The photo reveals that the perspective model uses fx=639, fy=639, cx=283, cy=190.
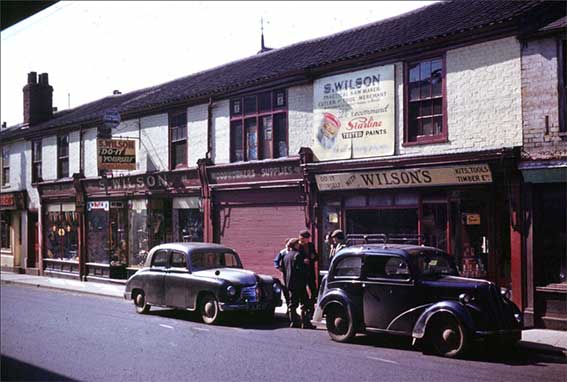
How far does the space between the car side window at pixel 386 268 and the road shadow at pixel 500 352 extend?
118cm

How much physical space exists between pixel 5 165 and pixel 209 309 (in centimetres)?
2359

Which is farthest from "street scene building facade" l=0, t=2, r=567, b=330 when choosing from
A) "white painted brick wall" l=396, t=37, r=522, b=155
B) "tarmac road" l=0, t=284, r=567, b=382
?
"tarmac road" l=0, t=284, r=567, b=382

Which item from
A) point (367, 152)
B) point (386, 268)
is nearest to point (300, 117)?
point (367, 152)

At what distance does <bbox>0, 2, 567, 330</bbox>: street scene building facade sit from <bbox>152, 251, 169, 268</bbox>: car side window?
435 centimetres

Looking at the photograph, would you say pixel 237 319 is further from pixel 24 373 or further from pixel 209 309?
pixel 24 373

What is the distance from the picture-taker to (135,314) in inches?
596

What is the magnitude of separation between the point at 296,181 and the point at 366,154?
2.48m

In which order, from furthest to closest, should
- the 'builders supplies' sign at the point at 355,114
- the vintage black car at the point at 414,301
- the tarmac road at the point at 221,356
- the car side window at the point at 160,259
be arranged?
the 'builders supplies' sign at the point at 355,114 < the car side window at the point at 160,259 < the vintage black car at the point at 414,301 < the tarmac road at the point at 221,356

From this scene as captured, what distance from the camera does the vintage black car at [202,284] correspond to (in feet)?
43.7

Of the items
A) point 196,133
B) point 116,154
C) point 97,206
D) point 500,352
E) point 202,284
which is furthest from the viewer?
point 97,206

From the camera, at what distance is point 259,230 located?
19.2m

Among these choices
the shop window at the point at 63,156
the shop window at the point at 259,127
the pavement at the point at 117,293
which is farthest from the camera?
the shop window at the point at 63,156

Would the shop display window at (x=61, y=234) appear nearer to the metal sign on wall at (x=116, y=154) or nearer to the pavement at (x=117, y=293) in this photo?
the pavement at (x=117, y=293)

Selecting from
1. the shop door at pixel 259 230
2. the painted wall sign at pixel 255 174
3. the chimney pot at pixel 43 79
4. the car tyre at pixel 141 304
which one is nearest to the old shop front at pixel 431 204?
the painted wall sign at pixel 255 174
